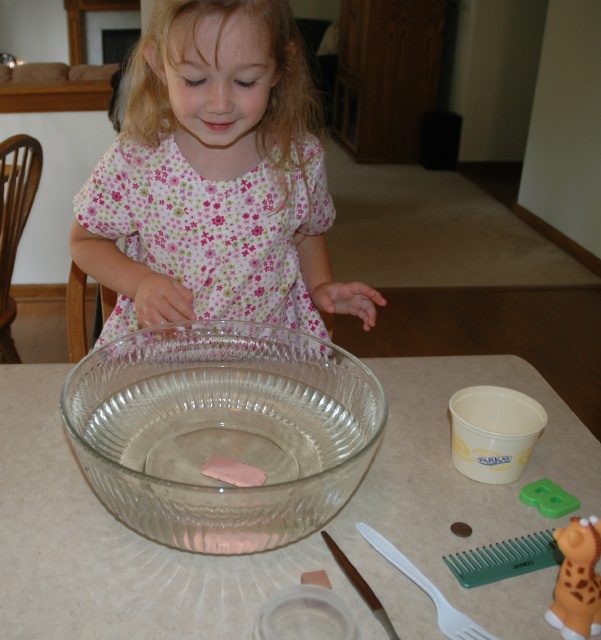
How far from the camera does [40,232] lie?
124 inches

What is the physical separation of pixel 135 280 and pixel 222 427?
41 centimetres

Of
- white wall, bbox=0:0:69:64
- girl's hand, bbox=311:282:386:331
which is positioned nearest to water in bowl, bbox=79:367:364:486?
girl's hand, bbox=311:282:386:331

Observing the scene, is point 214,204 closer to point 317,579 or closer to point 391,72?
point 317,579

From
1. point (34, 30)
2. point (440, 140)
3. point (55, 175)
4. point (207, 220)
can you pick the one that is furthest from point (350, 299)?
point (34, 30)

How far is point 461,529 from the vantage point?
730mm

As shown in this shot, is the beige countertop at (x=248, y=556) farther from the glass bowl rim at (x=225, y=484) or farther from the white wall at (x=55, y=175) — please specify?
the white wall at (x=55, y=175)

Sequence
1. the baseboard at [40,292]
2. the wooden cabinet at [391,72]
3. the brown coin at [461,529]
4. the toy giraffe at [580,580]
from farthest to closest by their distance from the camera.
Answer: the wooden cabinet at [391,72], the baseboard at [40,292], the brown coin at [461,529], the toy giraffe at [580,580]

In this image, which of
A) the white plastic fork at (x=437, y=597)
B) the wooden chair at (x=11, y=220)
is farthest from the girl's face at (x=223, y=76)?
the wooden chair at (x=11, y=220)

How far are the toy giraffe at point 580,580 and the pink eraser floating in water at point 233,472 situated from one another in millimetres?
295

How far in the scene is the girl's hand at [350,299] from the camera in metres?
1.10

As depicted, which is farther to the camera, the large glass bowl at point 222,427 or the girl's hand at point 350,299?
the girl's hand at point 350,299

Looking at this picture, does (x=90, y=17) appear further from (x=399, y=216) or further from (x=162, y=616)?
(x=162, y=616)

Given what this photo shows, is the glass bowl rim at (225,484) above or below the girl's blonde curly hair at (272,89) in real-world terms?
below

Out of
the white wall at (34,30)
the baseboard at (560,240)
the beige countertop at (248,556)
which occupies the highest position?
the beige countertop at (248,556)
